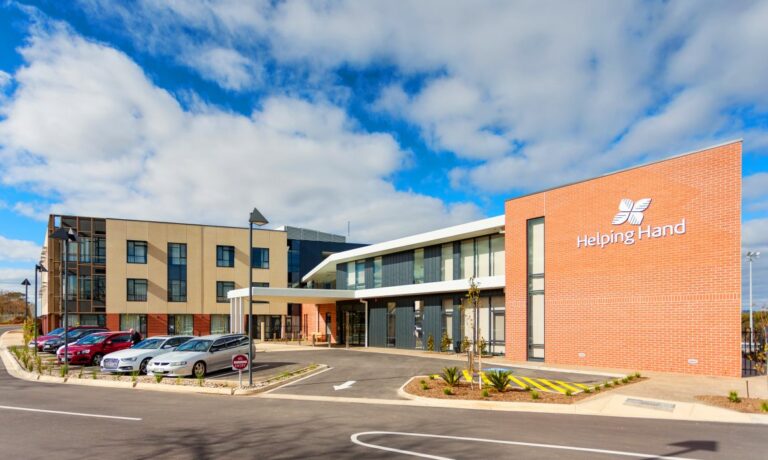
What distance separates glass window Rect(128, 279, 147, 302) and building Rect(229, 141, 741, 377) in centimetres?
3052

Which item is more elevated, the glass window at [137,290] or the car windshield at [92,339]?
the glass window at [137,290]

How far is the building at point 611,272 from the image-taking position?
18.2m

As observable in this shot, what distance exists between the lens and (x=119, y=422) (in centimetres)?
1143

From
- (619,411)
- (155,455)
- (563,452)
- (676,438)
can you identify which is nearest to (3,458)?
(155,455)

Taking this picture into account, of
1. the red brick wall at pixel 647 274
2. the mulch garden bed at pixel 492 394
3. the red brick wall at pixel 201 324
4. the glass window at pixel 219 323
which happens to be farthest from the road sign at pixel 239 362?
the glass window at pixel 219 323

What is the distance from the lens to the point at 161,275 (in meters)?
51.7

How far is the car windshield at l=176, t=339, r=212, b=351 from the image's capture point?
70.1ft

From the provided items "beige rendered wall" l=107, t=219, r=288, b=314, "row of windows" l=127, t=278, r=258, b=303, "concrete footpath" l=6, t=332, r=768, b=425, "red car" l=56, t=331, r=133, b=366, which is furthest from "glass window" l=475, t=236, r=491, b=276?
"row of windows" l=127, t=278, r=258, b=303

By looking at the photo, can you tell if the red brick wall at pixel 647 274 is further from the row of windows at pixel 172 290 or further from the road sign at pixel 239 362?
the row of windows at pixel 172 290

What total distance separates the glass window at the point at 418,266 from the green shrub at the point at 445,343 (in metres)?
4.21

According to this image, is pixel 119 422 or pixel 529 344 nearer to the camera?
pixel 119 422

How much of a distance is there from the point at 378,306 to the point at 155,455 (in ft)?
93.4

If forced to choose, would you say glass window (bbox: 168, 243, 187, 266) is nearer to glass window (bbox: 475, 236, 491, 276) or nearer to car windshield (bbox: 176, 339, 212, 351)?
car windshield (bbox: 176, 339, 212, 351)

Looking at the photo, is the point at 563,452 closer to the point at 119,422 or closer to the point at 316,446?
the point at 316,446
